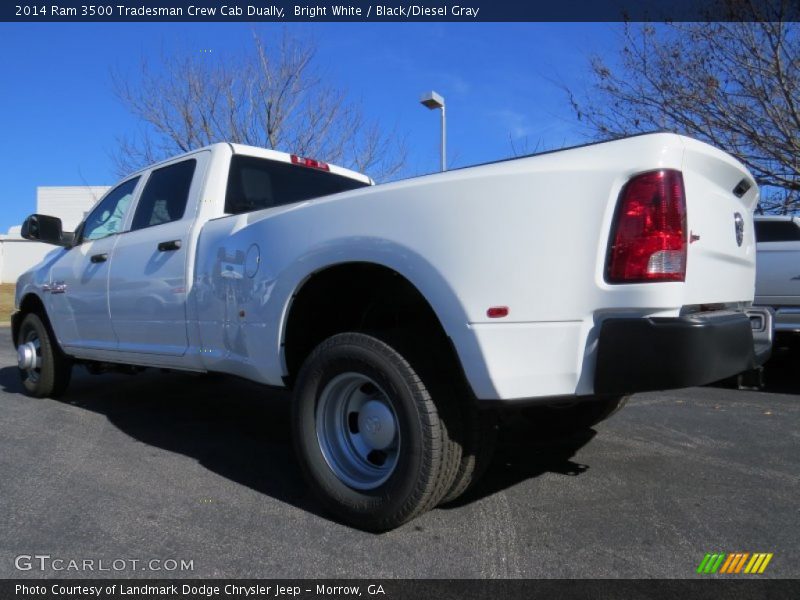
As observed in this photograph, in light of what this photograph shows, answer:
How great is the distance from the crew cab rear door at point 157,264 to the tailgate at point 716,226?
114 inches

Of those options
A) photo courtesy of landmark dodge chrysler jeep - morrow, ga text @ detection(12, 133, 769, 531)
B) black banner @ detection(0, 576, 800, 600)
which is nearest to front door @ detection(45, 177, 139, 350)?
photo courtesy of landmark dodge chrysler jeep - morrow, ga text @ detection(12, 133, 769, 531)

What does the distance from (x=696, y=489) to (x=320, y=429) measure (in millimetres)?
2079

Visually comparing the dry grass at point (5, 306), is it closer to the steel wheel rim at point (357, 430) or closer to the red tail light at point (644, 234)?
the steel wheel rim at point (357, 430)

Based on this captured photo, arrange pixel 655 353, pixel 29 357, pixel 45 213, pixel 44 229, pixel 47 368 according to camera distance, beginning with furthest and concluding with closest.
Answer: pixel 45 213 → pixel 29 357 → pixel 47 368 → pixel 44 229 → pixel 655 353

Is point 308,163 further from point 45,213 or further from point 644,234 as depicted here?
point 45,213

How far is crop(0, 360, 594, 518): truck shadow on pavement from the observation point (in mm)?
3568

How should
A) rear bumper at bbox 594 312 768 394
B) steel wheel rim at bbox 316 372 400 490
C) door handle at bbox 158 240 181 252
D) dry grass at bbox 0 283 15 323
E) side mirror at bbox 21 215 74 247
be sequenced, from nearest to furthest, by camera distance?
rear bumper at bbox 594 312 768 394 → steel wheel rim at bbox 316 372 400 490 → door handle at bbox 158 240 181 252 → side mirror at bbox 21 215 74 247 → dry grass at bbox 0 283 15 323

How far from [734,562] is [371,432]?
1627 millimetres

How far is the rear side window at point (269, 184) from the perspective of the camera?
423cm

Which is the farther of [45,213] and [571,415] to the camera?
[45,213]

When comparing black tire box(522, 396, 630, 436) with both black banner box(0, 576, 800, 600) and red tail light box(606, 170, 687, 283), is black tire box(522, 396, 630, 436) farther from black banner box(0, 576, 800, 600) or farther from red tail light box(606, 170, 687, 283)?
red tail light box(606, 170, 687, 283)

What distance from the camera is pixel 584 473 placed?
11.9 feet
